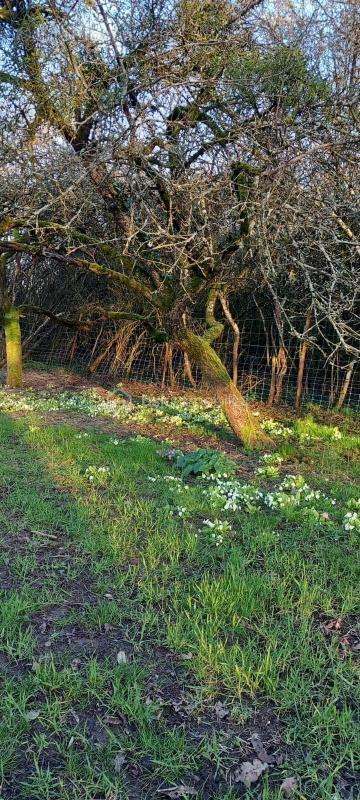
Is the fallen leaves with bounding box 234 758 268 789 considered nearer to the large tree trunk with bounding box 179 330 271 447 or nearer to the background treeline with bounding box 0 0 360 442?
the background treeline with bounding box 0 0 360 442

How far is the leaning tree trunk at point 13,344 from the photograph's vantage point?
1051cm

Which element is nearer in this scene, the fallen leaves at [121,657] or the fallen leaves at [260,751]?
the fallen leaves at [260,751]

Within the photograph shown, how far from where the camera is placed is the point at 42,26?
6.04 m

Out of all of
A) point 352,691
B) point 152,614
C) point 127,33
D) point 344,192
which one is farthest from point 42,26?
point 352,691

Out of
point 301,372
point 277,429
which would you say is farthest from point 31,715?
point 301,372

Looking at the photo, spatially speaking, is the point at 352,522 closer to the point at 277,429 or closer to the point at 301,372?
the point at 277,429

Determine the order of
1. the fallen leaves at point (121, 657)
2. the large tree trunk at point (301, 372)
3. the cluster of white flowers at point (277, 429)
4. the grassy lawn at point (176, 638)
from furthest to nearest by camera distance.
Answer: the large tree trunk at point (301, 372) → the cluster of white flowers at point (277, 429) → the fallen leaves at point (121, 657) → the grassy lawn at point (176, 638)

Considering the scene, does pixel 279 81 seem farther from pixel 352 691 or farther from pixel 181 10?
pixel 352 691

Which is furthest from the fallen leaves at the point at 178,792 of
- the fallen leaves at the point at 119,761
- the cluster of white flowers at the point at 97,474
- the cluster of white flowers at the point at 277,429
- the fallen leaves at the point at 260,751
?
the cluster of white flowers at the point at 277,429

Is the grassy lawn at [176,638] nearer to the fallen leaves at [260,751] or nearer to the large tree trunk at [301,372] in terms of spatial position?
the fallen leaves at [260,751]

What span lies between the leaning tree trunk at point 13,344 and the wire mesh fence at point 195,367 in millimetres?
2004

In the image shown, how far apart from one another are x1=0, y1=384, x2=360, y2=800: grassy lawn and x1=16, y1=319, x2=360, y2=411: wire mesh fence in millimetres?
4685

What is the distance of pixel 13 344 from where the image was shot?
10.6 metres

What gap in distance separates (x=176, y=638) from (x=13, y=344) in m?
8.82
